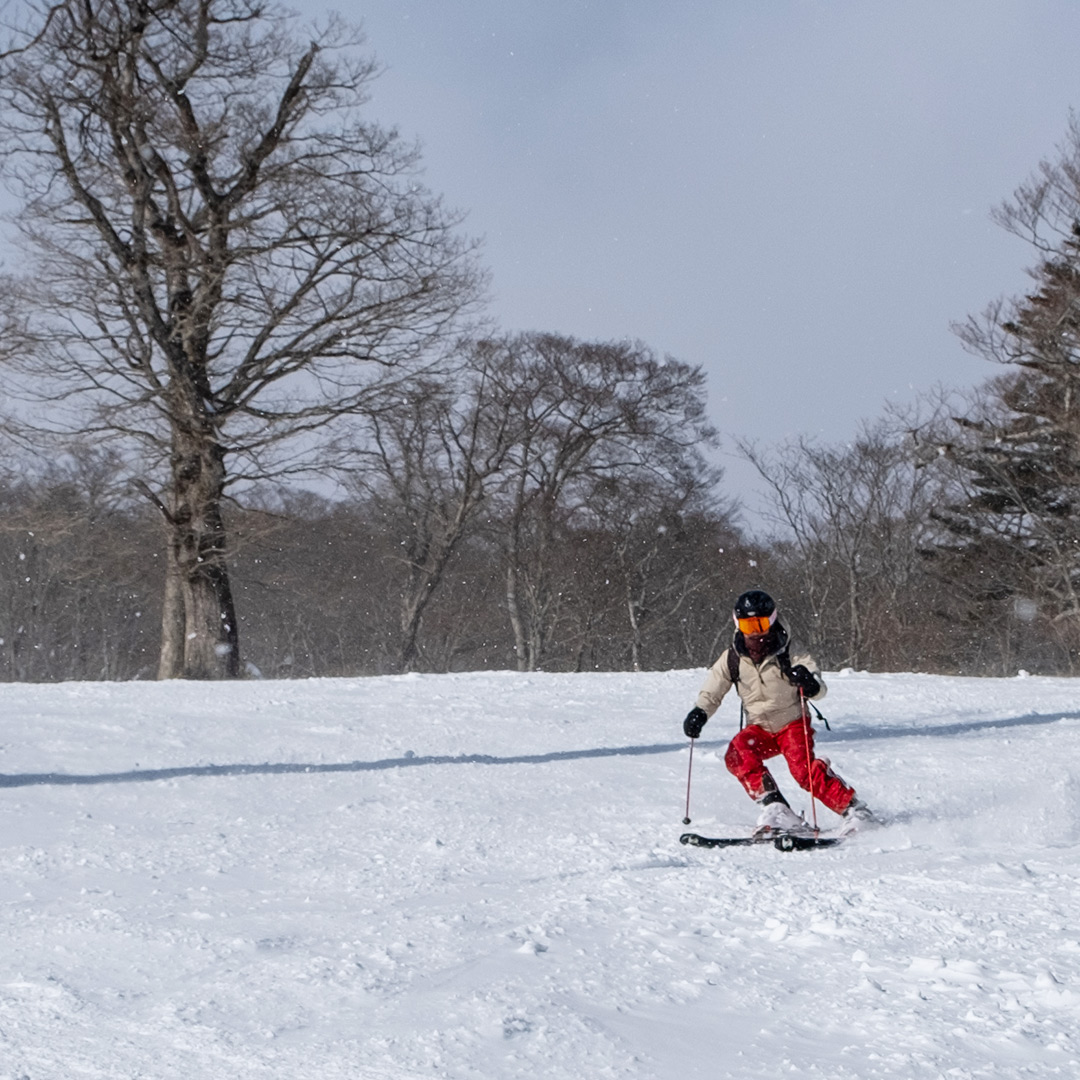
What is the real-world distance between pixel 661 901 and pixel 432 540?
97.2 feet

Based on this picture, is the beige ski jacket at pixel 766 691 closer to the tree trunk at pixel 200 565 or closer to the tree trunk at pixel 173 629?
the tree trunk at pixel 200 565

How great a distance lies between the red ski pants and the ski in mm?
412

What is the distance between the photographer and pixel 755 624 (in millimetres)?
6719

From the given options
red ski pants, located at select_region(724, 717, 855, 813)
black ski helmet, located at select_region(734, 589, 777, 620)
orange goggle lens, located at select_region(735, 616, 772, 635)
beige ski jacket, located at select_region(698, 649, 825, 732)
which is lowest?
red ski pants, located at select_region(724, 717, 855, 813)

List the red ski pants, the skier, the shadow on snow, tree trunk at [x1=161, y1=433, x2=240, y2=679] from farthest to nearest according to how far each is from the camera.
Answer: tree trunk at [x1=161, y1=433, x2=240, y2=679]
the shadow on snow
the skier
the red ski pants

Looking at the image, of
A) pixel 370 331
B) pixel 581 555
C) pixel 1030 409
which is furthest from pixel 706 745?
pixel 581 555

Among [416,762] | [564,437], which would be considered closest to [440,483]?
[564,437]

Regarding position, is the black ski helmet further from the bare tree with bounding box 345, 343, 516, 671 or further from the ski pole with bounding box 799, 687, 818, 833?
the bare tree with bounding box 345, 343, 516, 671

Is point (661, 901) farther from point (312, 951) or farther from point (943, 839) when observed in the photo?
point (943, 839)

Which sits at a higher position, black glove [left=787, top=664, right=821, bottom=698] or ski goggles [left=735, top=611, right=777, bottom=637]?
ski goggles [left=735, top=611, right=777, bottom=637]

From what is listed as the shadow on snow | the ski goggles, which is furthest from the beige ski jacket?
the shadow on snow

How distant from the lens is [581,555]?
34.0 metres

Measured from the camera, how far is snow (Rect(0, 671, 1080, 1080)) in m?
3.12

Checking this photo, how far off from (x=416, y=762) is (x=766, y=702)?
278 centimetres
